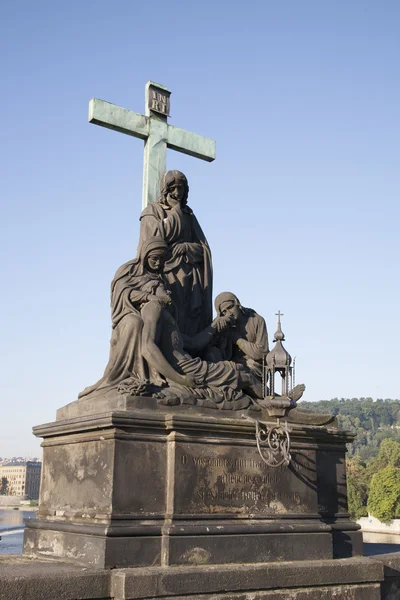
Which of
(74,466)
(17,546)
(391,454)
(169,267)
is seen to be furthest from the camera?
(391,454)

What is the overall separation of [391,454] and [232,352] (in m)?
85.8

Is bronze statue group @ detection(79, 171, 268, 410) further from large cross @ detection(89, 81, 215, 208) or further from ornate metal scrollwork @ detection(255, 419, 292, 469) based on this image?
large cross @ detection(89, 81, 215, 208)

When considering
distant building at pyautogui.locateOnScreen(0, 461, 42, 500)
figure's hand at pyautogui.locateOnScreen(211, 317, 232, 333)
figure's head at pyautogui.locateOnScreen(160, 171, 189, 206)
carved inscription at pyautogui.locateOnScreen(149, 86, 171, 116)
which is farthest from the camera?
distant building at pyautogui.locateOnScreen(0, 461, 42, 500)

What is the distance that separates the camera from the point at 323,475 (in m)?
9.28

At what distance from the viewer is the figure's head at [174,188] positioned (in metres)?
10.5

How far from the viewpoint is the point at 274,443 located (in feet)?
28.6

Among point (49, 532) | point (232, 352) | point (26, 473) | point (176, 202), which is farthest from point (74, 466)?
point (26, 473)

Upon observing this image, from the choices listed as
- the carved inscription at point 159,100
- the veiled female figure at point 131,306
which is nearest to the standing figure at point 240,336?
the veiled female figure at point 131,306

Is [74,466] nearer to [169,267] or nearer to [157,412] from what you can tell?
[157,412]

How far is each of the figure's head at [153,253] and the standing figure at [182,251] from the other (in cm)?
39

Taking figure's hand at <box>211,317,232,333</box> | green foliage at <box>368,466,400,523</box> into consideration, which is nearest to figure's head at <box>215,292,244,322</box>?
figure's hand at <box>211,317,232,333</box>

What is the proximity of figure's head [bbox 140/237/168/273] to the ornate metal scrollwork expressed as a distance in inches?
91.5

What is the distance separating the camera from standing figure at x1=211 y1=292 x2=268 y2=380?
9.91 metres

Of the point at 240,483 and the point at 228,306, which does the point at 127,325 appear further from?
the point at 240,483
